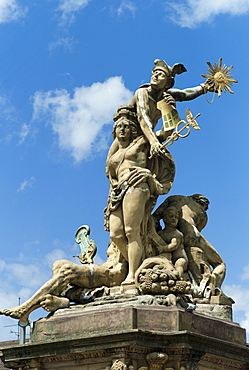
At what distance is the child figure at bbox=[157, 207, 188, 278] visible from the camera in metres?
20.0

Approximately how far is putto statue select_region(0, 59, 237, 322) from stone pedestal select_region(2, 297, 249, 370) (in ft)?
1.66

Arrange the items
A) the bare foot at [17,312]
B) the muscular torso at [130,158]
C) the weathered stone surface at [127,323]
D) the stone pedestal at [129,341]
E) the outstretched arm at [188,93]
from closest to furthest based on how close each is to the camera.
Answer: the stone pedestal at [129,341], the weathered stone surface at [127,323], the bare foot at [17,312], the muscular torso at [130,158], the outstretched arm at [188,93]

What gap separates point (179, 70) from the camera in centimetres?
2108

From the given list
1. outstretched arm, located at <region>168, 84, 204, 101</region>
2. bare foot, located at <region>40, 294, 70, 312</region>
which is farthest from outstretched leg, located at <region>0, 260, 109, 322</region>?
outstretched arm, located at <region>168, 84, 204, 101</region>

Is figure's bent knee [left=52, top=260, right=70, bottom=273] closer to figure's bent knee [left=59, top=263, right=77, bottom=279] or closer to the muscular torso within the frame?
figure's bent knee [left=59, top=263, right=77, bottom=279]

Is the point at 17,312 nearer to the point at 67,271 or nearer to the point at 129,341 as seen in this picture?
the point at 67,271

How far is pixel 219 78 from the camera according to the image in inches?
844

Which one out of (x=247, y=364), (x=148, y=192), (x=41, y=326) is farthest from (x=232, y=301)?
(x=41, y=326)

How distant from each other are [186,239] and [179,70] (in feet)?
12.6

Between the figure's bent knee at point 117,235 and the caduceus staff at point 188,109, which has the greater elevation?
the caduceus staff at point 188,109

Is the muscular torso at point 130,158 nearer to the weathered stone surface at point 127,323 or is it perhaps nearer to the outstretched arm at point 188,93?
Answer: the outstretched arm at point 188,93

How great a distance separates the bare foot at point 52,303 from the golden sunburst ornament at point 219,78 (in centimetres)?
608

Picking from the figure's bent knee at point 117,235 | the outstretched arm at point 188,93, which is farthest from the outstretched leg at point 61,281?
the outstretched arm at point 188,93

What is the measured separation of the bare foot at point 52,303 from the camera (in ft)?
63.0
